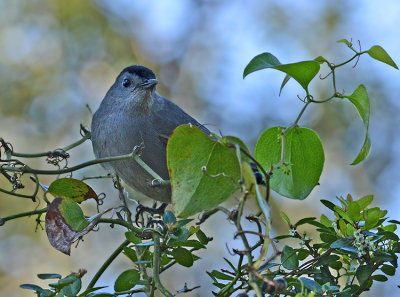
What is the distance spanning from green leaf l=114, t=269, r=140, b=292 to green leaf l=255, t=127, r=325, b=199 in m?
0.43

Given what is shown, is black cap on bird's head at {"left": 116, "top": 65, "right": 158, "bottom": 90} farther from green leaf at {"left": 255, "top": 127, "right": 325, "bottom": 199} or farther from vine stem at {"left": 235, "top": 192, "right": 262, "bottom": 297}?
vine stem at {"left": 235, "top": 192, "right": 262, "bottom": 297}

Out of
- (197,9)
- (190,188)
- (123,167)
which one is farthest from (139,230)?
(197,9)

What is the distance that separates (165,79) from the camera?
581 centimetres

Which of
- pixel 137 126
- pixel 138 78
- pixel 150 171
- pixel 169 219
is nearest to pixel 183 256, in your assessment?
pixel 169 219

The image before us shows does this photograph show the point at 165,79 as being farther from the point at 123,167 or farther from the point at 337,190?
the point at 123,167

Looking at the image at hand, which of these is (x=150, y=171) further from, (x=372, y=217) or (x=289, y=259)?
(x=372, y=217)

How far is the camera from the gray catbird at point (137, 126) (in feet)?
9.54

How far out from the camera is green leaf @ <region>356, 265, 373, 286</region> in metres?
1.43

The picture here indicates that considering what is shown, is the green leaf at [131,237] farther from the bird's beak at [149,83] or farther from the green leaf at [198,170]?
the bird's beak at [149,83]

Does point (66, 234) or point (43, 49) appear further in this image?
point (43, 49)

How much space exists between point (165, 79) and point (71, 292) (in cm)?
458

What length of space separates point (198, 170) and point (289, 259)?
42 cm

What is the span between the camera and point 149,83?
10.4 feet

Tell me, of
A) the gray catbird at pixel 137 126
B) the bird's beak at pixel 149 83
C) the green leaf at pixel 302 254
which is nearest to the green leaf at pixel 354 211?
the green leaf at pixel 302 254
